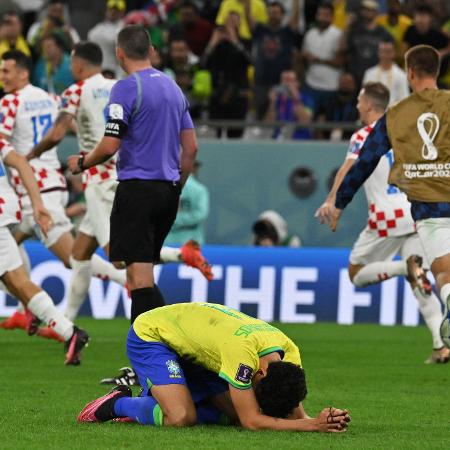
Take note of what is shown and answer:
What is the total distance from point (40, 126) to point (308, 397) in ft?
16.0

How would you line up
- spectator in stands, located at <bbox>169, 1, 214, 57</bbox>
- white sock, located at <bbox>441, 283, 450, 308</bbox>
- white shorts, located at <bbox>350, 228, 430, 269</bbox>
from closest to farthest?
white sock, located at <bbox>441, 283, 450, 308</bbox>, white shorts, located at <bbox>350, 228, 430, 269</bbox>, spectator in stands, located at <bbox>169, 1, 214, 57</bbox>

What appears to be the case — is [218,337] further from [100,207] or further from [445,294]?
[100,207]

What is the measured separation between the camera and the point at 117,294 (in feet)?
57.0

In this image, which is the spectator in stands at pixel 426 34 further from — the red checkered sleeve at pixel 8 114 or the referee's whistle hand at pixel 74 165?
the referee's whistle hand at pixel 74 165

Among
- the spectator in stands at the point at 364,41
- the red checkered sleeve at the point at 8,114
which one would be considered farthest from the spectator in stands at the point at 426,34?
the red checkered sleeve at the point at 8,114

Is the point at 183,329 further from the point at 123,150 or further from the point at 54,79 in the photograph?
the point at 54,79

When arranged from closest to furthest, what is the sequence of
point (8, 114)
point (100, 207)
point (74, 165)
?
point (74, 165)
point (100, 207)
point (8, 114)

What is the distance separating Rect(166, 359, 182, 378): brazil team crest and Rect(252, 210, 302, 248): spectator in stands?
1036 centimetres

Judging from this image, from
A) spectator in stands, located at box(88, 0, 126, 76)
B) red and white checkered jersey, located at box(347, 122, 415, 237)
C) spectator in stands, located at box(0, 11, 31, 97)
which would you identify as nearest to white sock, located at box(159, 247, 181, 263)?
red and white checkered jersey, located at box(347, 122, 415, 237)

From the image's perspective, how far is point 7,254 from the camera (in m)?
11.5

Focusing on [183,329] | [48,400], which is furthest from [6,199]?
[183,329]

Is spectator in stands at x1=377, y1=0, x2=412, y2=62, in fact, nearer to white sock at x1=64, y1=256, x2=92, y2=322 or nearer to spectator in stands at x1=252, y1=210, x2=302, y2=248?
spectator in stands at x1=252, y1=210, x2=302, y2=248

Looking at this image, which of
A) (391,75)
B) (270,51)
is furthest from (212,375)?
(270,51)

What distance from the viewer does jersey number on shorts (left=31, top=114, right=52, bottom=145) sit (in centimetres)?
1353
